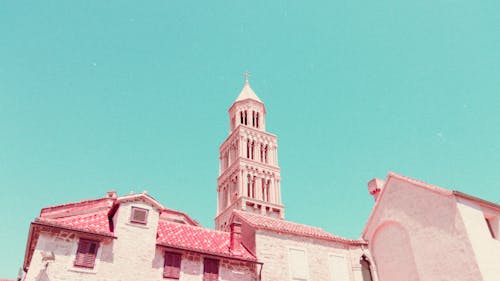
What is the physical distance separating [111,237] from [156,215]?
263 cm

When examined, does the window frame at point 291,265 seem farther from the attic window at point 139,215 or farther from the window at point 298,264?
the attic window at point 139,215

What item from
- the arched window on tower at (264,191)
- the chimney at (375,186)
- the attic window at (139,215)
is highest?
the arched window on tower at (264,191)

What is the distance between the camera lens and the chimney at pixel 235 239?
21122 millimetres

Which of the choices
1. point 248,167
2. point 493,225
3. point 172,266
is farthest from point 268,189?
point 493,225

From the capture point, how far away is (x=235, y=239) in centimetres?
2183

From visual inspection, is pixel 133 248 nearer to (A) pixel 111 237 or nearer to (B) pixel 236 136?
(A) pixel 111 237

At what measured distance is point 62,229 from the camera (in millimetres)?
17000

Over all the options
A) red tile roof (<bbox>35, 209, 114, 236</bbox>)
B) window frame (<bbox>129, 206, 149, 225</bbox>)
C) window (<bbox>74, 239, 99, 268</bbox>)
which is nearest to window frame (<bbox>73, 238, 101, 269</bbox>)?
window (<bbox>74, 239, 99, 268</bbox>)

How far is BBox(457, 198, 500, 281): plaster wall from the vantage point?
1558cm

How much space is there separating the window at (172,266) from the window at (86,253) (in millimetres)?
3433

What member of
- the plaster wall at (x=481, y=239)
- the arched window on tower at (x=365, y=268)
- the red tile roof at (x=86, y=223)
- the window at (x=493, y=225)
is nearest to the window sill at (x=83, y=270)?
the red tile roof at (x=86, y=223)

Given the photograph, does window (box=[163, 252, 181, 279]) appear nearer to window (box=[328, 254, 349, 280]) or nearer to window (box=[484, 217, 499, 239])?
window (box=[328, 254, 349, 280])

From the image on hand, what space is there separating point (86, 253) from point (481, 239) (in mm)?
18146

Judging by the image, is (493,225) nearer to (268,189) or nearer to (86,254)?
(86,254)
